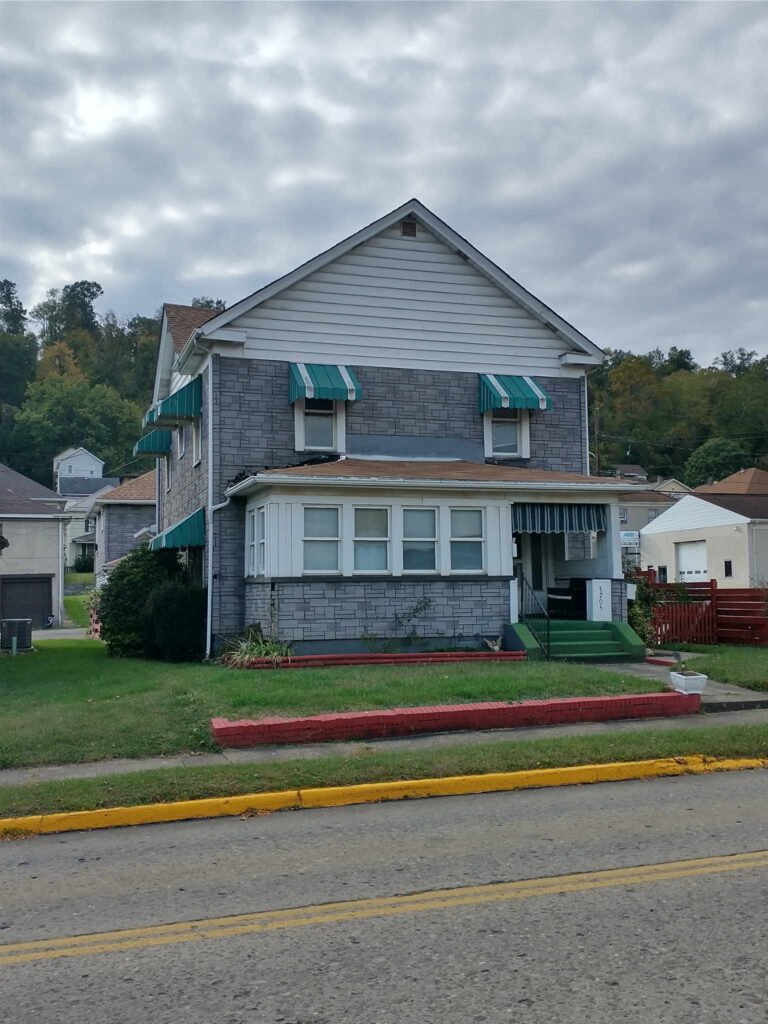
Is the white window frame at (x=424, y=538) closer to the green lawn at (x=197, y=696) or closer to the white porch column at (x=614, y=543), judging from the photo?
the green lawn at (x=197, y=696)

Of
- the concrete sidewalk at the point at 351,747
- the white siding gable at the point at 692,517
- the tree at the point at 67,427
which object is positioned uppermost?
the tree at the point at 67,427

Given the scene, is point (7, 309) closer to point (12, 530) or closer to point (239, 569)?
point (12, 530)

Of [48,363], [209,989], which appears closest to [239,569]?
[209,989]

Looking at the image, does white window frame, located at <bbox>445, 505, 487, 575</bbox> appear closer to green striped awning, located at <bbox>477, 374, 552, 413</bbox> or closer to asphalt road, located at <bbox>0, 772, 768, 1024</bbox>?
green striped awning, located at <bbox>477, 374, 552, 413</bbox>

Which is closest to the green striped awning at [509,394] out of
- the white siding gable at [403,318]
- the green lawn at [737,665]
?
the white siding gable at [403,318]

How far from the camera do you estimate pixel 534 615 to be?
19859mm

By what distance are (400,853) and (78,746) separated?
16.1 feet

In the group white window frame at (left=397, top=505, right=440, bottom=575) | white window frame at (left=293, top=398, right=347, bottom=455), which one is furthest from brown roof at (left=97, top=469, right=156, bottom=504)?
white window frame at (left=397, top=505, right=440, bottom=575)

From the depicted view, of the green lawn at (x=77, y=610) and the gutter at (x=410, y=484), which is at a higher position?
the gutter at (x=410, y=484)

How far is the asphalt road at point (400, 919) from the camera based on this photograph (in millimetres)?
4453

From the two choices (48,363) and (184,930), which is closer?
(184,930)

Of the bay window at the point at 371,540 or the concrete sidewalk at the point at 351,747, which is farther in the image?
the bay window at the point at 371,540

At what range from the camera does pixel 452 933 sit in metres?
5.30

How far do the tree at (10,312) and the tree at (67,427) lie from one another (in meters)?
38.4
